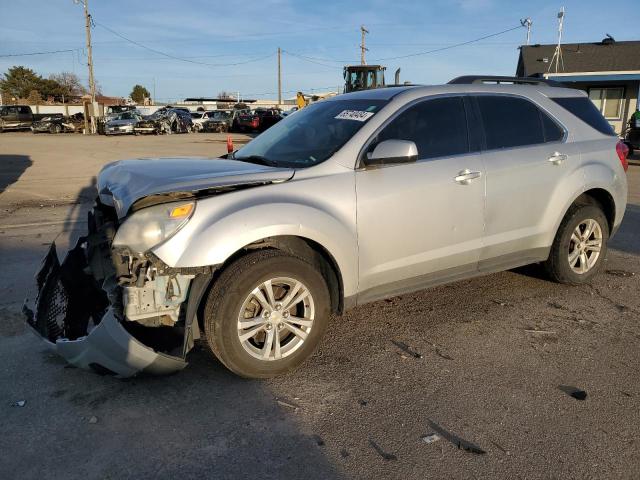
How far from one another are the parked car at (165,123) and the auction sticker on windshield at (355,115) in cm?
3423

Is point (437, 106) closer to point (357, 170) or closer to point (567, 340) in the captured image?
point (357, 170)

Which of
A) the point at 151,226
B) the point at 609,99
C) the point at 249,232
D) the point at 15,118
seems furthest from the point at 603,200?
the point at 15,118

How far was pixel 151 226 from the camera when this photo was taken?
3045 mm

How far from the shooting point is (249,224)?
10.4ft

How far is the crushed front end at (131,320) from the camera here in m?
2.99

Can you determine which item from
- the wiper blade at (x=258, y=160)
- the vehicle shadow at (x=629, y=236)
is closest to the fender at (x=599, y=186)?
the vehicle shadow at (x=629, y=236)

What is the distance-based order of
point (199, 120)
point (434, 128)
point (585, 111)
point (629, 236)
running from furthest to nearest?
point (199, 120) → point (629, 236) → point (585, 111) → point (434, 128)

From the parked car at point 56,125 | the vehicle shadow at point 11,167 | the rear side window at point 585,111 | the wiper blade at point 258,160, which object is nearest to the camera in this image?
the wiper blade at point 258,160

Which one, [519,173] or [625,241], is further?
[625,241]

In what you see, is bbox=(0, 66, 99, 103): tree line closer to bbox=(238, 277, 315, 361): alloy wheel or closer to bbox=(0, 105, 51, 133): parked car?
bbox=(0, 105, 51, 133): parked car

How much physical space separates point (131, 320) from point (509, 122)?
3.39 meters

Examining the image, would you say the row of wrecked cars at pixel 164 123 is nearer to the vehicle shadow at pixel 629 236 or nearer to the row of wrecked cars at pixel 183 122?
the row of wrecked cars at pixel 183 122

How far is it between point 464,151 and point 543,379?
1791 mm

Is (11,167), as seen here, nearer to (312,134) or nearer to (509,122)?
(312,134)
